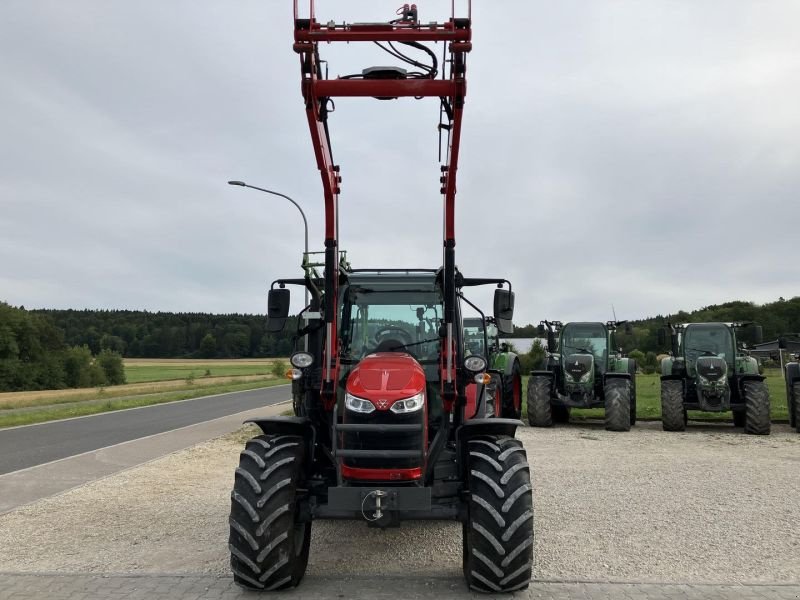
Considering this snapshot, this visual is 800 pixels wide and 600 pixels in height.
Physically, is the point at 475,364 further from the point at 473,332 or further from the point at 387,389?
the point at 473,332

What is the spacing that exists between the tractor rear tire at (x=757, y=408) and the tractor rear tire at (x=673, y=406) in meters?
1.33

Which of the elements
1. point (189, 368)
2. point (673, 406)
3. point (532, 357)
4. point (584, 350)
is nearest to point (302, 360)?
point (673, 406)

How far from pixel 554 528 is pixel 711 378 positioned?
399 inches

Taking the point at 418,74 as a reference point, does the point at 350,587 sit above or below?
below

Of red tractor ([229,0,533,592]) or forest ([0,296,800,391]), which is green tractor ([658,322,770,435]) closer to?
forest ([0,296,800,391])

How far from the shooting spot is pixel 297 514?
5211 millimetres

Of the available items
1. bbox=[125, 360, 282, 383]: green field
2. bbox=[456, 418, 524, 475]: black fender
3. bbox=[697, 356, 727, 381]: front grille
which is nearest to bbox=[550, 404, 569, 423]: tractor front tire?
bbox=[697, 356, 727, 381]: front grille

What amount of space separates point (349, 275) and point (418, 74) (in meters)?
2.06

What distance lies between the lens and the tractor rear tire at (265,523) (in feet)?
16.3

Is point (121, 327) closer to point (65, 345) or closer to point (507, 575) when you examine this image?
point (65, 345)

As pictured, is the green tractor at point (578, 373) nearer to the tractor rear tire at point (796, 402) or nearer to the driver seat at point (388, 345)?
the tractor rear tire at point (796, 402)

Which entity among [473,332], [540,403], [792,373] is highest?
[473,332]

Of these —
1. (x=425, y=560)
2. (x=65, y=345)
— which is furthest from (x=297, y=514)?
(x=65, y=345)

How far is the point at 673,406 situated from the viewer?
1577 cm
